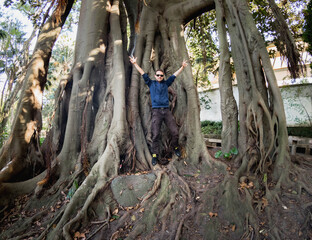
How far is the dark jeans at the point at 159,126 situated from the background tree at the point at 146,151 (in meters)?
0.23

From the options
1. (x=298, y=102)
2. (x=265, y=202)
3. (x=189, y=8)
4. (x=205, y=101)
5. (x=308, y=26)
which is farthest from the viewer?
(x=205, y=101)

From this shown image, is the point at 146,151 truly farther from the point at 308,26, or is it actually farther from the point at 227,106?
the point at 308,26

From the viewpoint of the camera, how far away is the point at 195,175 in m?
3.47

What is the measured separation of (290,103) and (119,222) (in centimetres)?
863

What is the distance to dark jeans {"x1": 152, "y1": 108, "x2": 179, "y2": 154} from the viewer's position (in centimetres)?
381

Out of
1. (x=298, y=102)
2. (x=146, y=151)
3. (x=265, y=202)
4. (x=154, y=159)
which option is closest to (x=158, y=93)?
(x=146, y=151)

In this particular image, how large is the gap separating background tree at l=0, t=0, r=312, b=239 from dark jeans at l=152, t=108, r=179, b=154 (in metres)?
0.23

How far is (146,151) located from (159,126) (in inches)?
20.7

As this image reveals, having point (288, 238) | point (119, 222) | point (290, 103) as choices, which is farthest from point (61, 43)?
point (288, 238)

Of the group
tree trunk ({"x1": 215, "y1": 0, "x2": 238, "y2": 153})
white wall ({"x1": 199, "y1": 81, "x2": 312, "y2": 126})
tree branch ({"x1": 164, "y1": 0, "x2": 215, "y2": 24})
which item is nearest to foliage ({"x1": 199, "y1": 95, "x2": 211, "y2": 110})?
white wall ({"x1": 199, "y1": 81, "x2": 312, "y2": 126})

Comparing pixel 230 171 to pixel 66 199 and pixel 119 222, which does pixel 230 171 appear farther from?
pixel 66 199

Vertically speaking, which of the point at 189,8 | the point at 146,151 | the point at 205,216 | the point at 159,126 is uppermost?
the point at 189,8

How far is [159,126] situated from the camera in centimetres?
385

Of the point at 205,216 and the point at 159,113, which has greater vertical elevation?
the point at 159,113
